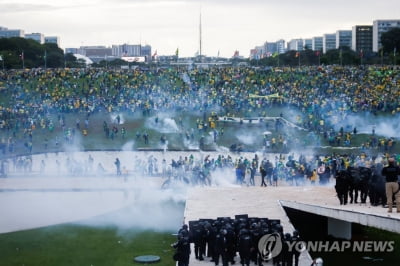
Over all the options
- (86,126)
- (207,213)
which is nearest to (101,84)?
(86,126)

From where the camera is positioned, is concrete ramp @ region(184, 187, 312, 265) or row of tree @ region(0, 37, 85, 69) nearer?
concrete ramp @ region(184, 187, 312, 265)

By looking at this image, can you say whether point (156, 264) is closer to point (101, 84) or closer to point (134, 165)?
point (134, 165)

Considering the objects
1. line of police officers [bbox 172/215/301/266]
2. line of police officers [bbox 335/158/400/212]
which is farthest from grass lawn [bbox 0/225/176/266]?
line of police officers [bbox 335/158/400/212]

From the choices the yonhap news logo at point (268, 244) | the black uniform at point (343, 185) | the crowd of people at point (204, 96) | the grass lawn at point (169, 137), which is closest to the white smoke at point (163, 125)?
the grass lawn at point (169, 137)

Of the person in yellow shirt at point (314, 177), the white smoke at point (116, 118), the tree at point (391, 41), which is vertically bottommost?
the person in yellow shirt at point (314, 177)

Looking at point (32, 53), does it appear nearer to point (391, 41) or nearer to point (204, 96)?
point (391, 41)

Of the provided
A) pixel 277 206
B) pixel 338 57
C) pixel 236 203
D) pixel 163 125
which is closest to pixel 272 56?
pixel 338 57

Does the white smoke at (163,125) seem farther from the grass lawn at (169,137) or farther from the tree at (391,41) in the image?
the tree at (391,41)

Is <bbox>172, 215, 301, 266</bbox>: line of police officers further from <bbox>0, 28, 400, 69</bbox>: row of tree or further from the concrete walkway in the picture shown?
<bbox>0, 28, 400, 69</bbox>: row of tree

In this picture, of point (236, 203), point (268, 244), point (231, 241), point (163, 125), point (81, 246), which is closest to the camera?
point (268, 244)

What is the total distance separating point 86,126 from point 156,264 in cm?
3492

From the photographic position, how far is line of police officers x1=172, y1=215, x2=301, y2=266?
1870cm

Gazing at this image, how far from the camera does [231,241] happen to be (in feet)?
63.0

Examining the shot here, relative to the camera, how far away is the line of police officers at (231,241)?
61.4 ft
